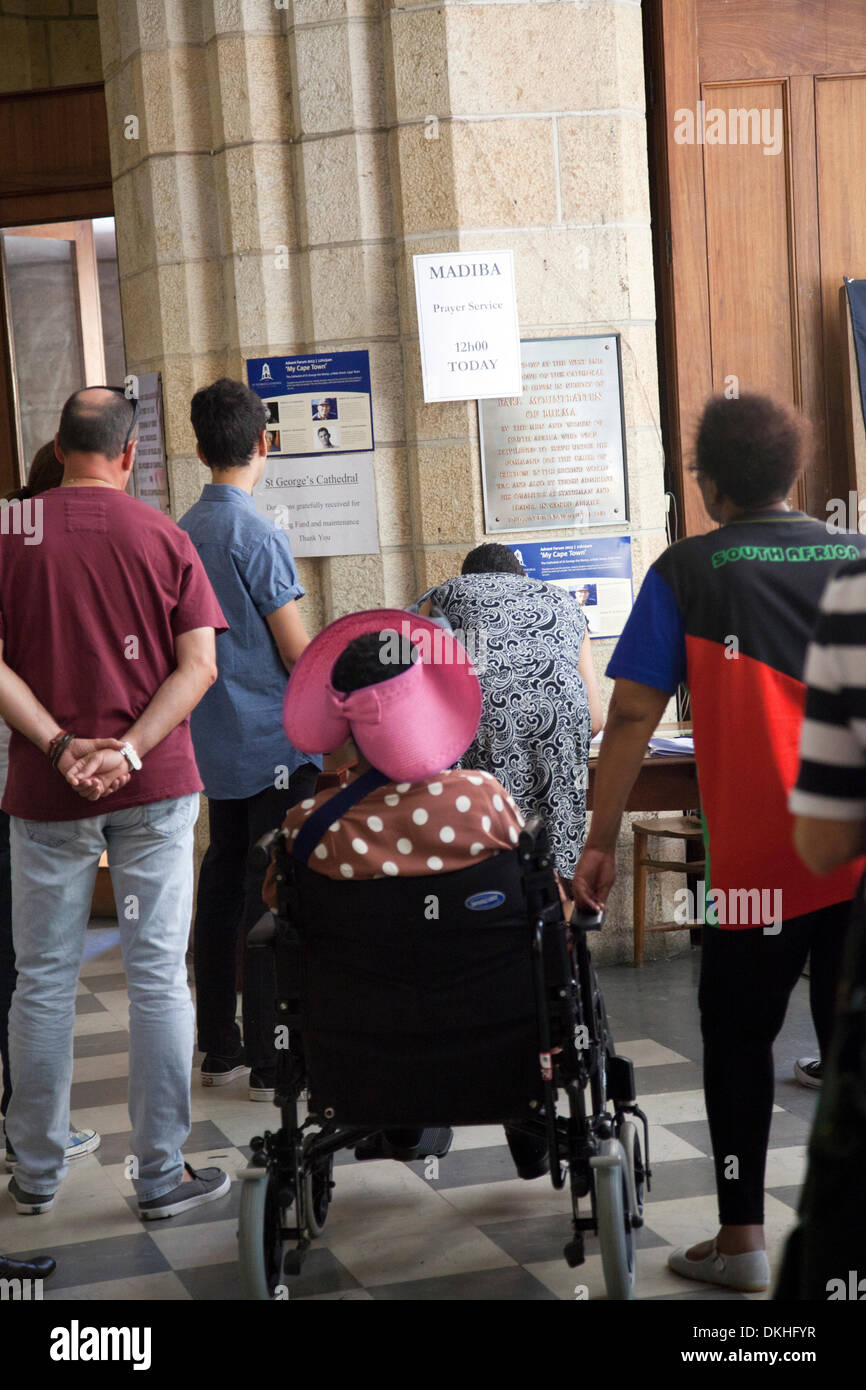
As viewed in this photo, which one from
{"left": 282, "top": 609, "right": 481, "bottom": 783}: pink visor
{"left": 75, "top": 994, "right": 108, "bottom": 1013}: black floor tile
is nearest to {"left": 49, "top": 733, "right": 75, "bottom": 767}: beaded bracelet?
{"left": 282, "top": 609, "right": 481, "bottom": 783}: pink visor

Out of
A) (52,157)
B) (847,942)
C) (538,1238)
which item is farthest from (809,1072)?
(52,157)

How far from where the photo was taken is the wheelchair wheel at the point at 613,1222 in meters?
2.18

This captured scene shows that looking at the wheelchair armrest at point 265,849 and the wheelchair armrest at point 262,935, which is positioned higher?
the wheelchair armrest at point 265,849

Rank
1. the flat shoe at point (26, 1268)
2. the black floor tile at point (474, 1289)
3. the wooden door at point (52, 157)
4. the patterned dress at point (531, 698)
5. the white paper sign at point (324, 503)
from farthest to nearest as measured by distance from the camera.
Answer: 1. the wooden door at point (52, 157)
2. the white paper sign at point (324, 503)
3. the patterned dress at point (531, 698)
4. the flat shoe at point (26, 1268)
5. the black floor tile at point (474, 1289)

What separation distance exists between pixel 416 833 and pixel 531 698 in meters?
0.85

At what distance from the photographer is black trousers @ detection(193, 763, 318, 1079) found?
3459 millimetres

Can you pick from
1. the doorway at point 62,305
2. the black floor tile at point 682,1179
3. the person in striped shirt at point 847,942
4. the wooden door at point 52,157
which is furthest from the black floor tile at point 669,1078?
the wooden door at point 52,157

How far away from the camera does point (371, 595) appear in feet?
14.5

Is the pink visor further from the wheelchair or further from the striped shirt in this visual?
the striped shirt

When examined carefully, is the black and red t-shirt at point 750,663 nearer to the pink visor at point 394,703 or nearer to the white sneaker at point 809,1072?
the pink visor at point 394,703

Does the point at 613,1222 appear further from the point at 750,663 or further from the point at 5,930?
the point at 5,930

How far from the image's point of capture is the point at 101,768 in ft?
8.66
